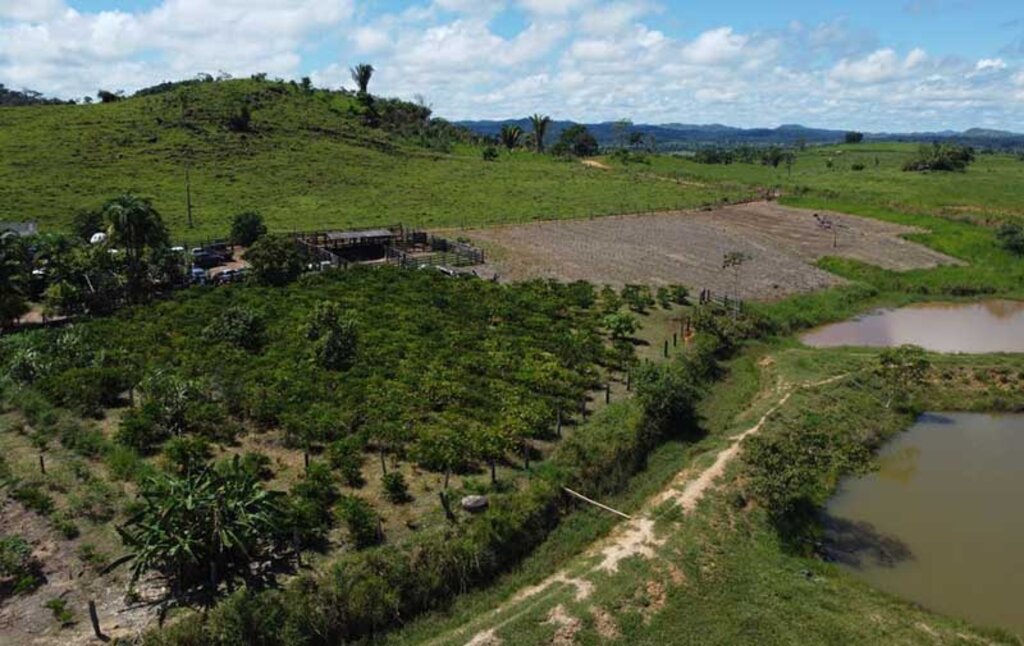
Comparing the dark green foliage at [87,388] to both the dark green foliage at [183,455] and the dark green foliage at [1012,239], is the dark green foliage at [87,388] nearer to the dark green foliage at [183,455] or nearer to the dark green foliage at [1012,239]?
the dark green foliage at [183,455]

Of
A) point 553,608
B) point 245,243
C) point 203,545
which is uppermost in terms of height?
point 245,243

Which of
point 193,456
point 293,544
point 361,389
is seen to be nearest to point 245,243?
point 361,389

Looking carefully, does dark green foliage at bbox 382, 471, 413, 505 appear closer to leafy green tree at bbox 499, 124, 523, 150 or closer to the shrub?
the shrub

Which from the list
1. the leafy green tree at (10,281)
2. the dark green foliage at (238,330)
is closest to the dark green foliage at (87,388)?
the dark green foliage at (238,330)

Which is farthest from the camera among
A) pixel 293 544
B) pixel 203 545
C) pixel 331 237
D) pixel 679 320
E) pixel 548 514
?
pixel 331 237

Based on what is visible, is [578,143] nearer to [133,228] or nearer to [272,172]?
[272,172]

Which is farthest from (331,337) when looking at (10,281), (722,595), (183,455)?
(722,595)

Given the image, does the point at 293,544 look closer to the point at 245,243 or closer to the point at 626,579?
the point at 626,579
